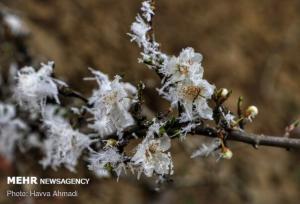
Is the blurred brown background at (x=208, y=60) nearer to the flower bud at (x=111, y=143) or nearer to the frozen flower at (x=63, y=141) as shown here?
the frozen flower at (x=63, y=141)

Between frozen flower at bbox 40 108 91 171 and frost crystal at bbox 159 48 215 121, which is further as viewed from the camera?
frozen flower at bbox 40 108 91 171

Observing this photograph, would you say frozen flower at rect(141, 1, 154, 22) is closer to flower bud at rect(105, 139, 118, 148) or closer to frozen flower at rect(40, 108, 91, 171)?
flower bud at rect(105, 139, 118, 148)

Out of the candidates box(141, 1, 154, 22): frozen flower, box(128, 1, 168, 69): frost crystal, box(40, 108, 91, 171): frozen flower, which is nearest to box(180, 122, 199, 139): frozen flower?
box(128, 1, 168, 69): frost crystal

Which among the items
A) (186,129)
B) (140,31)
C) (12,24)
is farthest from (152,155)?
(12,24)

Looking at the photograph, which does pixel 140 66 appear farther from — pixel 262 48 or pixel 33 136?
pixel 33 136

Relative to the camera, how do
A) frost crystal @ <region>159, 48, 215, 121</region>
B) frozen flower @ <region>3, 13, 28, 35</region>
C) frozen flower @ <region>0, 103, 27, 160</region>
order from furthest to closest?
frozen flower @ <region>3, 13, 28, 35</region> < frozen flower @ <region>0, 103, 27, 160</region> < frost crystal @ <region>159, 48, 215, 121</region>

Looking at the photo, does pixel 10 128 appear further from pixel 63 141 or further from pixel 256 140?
pixel 256 140
